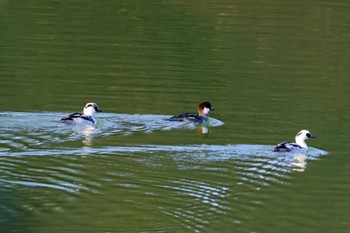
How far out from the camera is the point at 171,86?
86.7 ft

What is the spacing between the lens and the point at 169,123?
21.9 m

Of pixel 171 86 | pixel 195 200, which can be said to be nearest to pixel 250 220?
pixel 195 200

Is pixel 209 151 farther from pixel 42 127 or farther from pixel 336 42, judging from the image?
pixel 336 42

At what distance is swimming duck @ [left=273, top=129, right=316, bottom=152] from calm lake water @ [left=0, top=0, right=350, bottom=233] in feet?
0.55

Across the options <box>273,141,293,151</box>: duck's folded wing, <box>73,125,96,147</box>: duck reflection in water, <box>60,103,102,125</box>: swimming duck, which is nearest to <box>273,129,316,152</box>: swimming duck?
<box>273,141,293,151</box>: duck's folded wing

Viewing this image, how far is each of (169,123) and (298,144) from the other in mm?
2767

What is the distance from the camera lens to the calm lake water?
15.8 m

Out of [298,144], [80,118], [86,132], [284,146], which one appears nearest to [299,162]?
[284,146]

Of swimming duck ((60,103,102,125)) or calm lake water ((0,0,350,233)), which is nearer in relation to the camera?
calm lake water ((0,0,350,233))

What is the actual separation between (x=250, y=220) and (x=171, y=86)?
436 inches

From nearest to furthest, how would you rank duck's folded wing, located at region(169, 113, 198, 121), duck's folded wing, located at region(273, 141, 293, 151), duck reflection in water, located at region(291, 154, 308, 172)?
duck reflection in water, located at region(291, 154, 308, 172) < duck's folded wing, located at region(273, 141, 293, 151) < duck's folded wing, located at region(169, 113, 198, 121)

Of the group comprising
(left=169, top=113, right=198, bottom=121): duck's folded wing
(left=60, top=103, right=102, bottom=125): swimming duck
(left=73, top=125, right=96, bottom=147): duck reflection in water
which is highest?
(left=169, top=113, right=198, bottom=121): duck's folded wing

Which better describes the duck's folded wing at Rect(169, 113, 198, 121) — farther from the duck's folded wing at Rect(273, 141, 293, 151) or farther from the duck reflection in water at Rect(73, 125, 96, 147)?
the duck's folded wing at Rect(273, 141, 293, 151)

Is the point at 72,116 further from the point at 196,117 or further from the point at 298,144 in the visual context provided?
the point at 298,144
